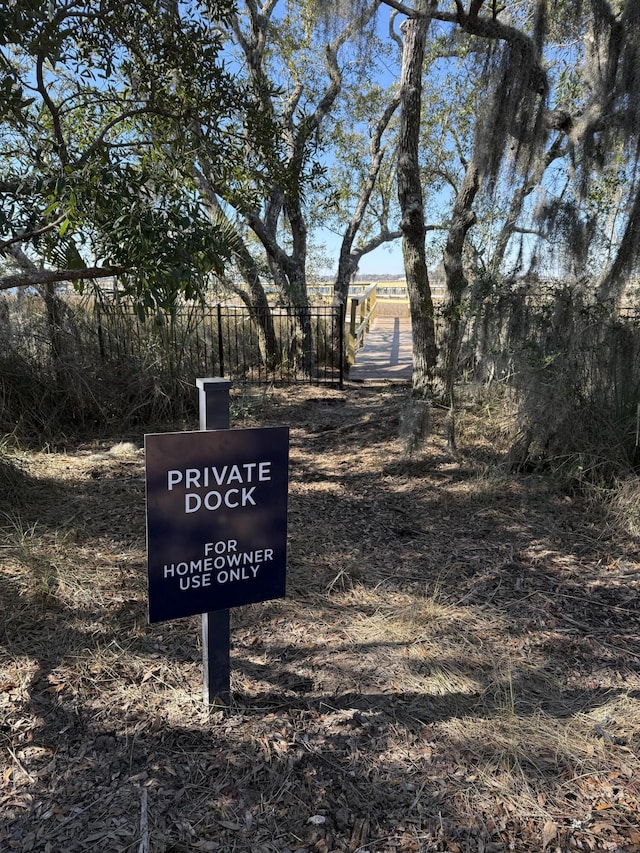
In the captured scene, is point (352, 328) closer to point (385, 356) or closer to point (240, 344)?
point (385, 356)

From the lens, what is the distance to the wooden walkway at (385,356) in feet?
40.4

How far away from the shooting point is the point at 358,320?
1967cm

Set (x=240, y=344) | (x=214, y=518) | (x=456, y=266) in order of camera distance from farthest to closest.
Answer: (x=240, y=344) → (x=456, y=266) → (x=214, y=518)

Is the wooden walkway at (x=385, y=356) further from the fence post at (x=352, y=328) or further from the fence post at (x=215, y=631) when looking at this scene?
the fence post at (x=215, y=631)

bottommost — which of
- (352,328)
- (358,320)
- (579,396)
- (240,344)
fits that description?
(579,396)

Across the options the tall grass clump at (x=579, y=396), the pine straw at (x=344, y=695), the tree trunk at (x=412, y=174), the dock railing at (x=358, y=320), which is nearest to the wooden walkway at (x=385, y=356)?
the dock railing at (x=358, y=320)

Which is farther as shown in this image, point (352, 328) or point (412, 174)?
point (352, 328)

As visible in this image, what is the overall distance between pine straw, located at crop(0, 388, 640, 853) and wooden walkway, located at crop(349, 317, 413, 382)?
7972 mm

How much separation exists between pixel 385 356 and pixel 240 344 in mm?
4922

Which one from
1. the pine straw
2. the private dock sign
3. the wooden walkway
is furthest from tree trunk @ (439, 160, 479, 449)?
the wooden walkway

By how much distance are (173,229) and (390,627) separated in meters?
2.24

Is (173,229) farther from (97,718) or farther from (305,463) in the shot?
(305,463)

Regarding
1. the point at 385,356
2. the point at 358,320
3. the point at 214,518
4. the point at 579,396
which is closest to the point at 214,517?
the point at 214,518

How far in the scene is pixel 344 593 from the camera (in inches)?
133
